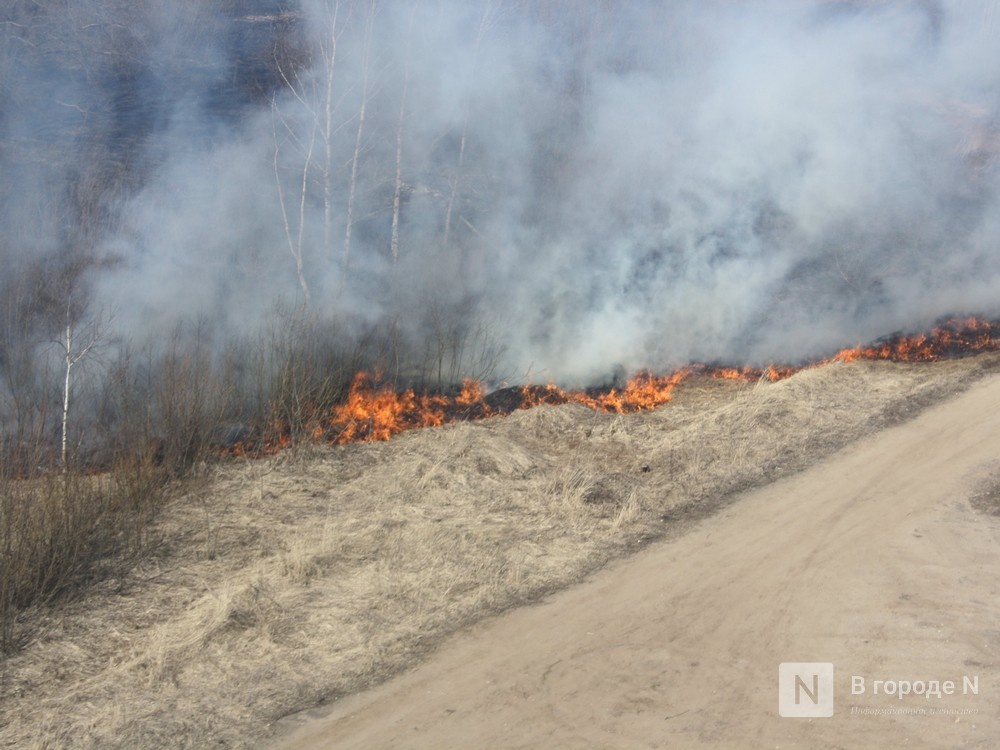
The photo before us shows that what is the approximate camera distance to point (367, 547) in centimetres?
758

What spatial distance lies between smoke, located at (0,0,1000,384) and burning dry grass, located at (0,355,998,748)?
304cm

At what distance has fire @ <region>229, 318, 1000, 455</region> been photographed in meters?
10.9

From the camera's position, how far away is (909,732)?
514 cm

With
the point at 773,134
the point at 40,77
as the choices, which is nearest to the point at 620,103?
the point at 773,134

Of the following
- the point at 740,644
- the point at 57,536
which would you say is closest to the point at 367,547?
the point at 57,536

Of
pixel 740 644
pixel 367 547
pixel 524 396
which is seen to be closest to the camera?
pixel 740 644

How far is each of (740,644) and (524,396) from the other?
A: 6662 millimetres

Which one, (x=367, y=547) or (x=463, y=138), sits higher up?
(x=463, y=138)

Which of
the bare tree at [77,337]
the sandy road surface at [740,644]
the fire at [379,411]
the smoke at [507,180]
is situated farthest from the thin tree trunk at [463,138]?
the sandy road surface at [740,644]

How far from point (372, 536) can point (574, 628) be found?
7.38 feet

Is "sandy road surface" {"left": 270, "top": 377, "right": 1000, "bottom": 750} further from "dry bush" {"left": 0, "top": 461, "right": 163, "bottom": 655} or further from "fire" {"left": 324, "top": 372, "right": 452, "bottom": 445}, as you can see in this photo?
"fire" {"left": 324, "top": 372, "right": 452, "bottom": 445}

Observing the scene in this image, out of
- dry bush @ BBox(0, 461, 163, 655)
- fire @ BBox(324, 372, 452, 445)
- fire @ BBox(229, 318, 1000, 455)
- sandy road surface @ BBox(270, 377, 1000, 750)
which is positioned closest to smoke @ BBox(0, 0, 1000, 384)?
fire @ BBox(229, 318, 1000, 455)

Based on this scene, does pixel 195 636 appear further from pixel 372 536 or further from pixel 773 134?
pixel 773 134

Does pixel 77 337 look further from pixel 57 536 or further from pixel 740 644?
pixel 740 644
